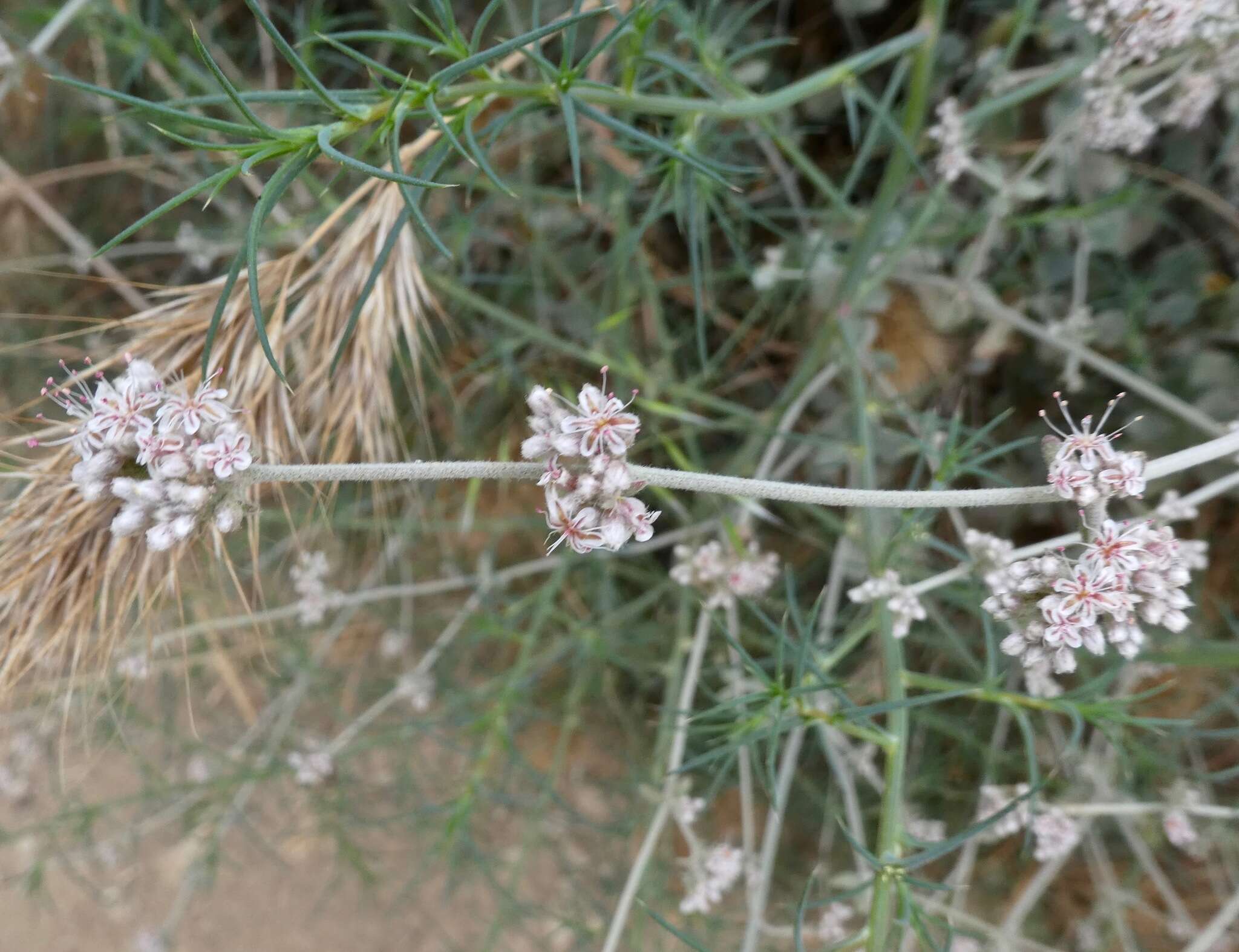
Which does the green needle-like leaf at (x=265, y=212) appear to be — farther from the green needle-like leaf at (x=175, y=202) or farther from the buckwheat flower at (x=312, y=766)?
the buckwheat flower at (x=312, y=766)

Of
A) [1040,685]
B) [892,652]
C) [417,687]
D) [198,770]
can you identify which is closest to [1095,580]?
[892,652]

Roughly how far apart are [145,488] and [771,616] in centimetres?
164

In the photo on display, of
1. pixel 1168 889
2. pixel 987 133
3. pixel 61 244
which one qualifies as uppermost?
pixel 987 133

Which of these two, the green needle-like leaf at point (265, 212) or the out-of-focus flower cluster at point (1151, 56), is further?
the out-of-focus flower cluster at point (1151, 56)

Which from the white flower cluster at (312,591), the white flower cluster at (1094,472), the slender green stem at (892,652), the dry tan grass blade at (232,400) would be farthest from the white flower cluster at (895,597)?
the white flower cluster at (312,591)

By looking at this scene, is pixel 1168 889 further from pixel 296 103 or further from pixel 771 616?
pixel 296 103

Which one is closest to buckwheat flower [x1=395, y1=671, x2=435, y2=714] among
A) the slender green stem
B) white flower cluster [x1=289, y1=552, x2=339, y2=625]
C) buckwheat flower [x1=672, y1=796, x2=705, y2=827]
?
white flower cluster [x1=289, y1=552, x2=339, y2=625]

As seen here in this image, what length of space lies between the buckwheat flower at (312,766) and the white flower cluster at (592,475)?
1561 millimetres

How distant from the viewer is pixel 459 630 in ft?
8.82

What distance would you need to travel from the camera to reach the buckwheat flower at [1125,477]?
34.9 inches

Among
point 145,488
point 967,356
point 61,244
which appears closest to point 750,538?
point 967,356

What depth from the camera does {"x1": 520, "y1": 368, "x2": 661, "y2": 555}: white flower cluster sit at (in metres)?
0.86

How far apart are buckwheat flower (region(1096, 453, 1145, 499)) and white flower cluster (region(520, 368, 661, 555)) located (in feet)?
1.55

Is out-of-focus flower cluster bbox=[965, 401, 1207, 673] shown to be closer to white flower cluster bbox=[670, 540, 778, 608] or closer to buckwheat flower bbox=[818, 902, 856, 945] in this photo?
white flower cluster bbox=[670, 540, 778, 608]
